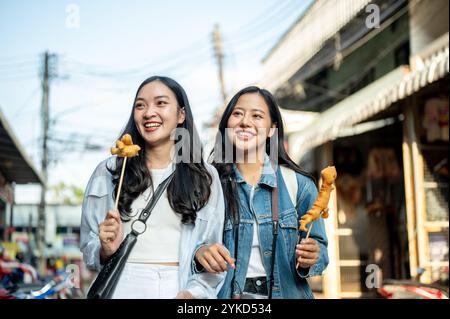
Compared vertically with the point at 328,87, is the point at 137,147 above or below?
below

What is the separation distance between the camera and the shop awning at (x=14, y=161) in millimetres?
3693

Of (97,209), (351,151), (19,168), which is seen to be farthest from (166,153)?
(351,151)

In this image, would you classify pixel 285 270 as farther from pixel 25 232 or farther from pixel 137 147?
pixel 25 232

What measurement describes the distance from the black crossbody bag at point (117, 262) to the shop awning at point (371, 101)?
5.78 feet

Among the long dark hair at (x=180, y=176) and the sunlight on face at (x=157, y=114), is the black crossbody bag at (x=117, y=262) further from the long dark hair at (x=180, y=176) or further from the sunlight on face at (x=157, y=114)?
the sunlight on face at (x=157, y=114)

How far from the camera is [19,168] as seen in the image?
4121 millimetres

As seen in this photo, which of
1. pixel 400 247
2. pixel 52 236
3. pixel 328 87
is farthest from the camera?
pixel 328 87

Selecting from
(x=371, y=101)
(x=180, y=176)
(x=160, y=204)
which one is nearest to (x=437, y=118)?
(x=371, y=101)

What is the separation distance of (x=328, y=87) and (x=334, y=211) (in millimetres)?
2365

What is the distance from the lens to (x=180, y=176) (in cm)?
259

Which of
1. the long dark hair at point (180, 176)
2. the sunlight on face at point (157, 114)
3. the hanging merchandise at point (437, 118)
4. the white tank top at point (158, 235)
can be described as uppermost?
the hanging merchandise at point (437, 118)

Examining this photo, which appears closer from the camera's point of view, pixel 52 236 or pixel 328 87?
pixel 52 236

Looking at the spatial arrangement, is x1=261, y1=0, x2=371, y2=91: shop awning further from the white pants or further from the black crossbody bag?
the white pants

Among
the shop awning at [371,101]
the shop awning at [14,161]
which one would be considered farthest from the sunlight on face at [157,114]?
the shop awning at [371,101]
